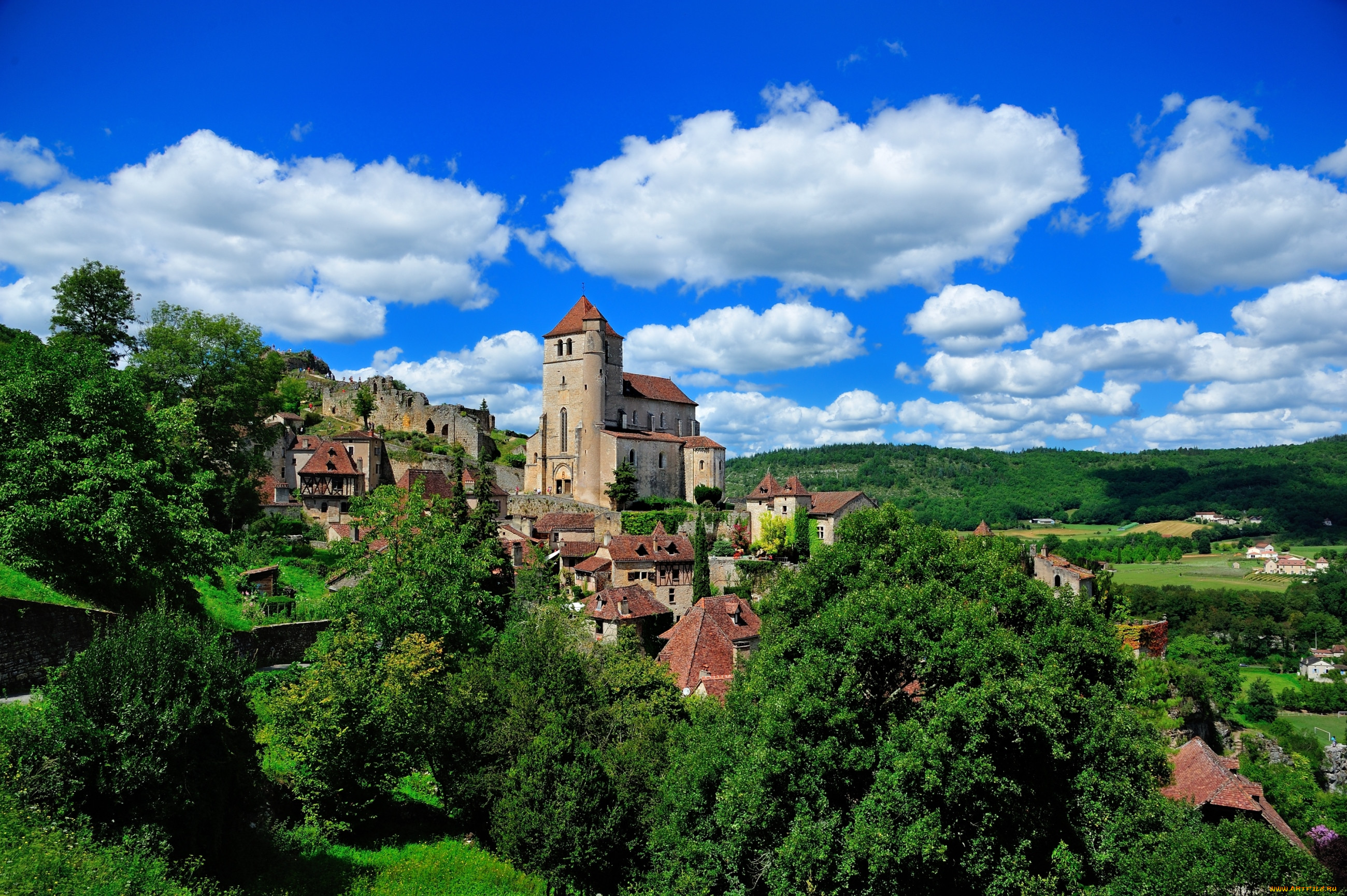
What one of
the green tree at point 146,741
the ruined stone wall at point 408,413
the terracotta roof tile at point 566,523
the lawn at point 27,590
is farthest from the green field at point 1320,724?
the lawn at point 27,590

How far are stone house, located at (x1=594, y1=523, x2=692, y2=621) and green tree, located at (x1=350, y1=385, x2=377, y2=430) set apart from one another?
34.9 meters

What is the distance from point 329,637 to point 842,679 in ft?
54.5

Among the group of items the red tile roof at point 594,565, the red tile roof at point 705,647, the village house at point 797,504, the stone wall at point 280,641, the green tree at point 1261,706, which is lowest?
the green tree at point 1261,706

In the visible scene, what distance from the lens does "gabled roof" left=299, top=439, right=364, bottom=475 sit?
55.3 meters

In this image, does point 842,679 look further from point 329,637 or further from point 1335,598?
point 1335,598

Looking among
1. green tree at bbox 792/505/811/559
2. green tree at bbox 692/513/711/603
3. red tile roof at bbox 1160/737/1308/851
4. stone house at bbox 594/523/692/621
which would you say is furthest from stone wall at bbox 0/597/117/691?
green tree at bbox 792/505/811/559

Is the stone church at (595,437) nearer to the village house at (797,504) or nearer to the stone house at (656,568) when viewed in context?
the village house at (797,504)

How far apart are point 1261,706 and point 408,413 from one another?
87203 mm

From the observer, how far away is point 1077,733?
18.4 meters

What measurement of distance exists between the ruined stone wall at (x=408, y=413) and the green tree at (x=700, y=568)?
31156 millimetres

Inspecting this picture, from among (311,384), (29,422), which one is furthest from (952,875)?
(311,384)

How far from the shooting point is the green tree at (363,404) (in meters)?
76.1

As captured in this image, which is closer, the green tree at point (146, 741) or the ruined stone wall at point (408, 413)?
the green tree at point (146, 741)

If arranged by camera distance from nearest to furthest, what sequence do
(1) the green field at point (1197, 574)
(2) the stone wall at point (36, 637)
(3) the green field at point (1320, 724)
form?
(2) the stone wall at point (36, 637) → (3) the green field at point (1320, 724) → (1) the green field at point (1197, 574)
